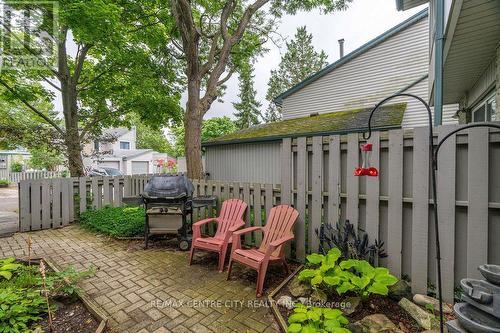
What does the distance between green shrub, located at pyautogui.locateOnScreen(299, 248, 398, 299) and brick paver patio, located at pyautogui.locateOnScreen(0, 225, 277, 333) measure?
660 millimetres

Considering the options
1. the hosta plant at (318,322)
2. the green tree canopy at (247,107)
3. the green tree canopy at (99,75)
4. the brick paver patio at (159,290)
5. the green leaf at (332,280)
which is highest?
the green tree canopy at (247,107)

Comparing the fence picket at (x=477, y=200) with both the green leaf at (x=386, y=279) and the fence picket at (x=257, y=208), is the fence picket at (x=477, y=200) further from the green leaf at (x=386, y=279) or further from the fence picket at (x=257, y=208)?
the fence picket at (x=257, y=208)

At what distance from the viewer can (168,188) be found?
14.3ft

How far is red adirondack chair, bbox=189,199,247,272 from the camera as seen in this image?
3.33m

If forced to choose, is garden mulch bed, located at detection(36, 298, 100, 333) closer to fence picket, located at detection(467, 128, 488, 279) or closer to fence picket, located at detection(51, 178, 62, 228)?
fence picket, located at detection(467, 128, 488, 279)

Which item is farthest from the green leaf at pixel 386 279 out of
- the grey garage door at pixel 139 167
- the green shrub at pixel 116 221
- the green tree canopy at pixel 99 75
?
the grey garage door at pixel 139 167

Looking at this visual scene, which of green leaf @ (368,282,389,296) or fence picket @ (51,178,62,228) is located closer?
green leaf @ (368,282,389,296)

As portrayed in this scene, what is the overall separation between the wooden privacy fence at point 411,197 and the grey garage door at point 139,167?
2611cm

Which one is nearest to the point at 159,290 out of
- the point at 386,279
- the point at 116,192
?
the point at 386,279

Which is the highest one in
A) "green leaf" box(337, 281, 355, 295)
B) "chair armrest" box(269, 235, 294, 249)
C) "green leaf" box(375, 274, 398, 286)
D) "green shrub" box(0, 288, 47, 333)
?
"chair armrest" box(269, 235, 294, 249)

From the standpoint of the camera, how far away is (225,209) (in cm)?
405

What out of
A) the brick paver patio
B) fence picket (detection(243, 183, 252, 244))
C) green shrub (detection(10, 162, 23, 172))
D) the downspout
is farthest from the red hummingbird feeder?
green shrub (detection(10, 162, 23, 172))

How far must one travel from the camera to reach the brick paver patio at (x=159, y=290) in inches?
89.2

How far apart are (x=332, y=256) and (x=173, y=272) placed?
216cm
